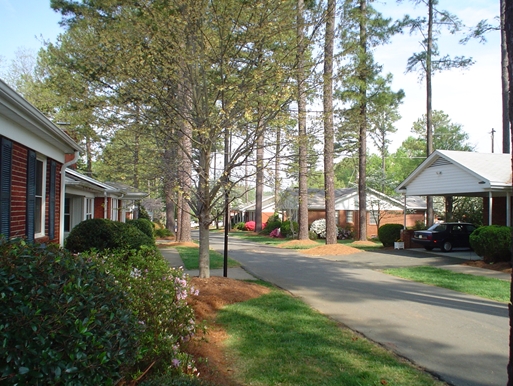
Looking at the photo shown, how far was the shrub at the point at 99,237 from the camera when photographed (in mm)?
11477

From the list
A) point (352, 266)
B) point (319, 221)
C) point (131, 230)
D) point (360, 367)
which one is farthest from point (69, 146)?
point (319, 221)

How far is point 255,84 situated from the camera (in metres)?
9.38

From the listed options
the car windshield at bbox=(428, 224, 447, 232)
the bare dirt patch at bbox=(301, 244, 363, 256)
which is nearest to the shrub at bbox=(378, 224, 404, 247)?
the car windshield at bbox=(428, 224, 447, 232)

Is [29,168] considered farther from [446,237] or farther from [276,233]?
[276,233]

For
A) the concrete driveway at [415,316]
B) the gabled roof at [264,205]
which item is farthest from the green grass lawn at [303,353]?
the gabled roof at [264,205]

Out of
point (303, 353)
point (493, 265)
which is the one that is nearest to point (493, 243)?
point (493, 265)

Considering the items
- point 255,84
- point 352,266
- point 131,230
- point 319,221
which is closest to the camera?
point 255,84

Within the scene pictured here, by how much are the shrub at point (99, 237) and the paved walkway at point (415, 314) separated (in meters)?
3.52

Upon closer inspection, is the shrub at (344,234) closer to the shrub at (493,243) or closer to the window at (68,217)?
the shrub at (493,243)

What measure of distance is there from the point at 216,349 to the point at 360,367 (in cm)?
190

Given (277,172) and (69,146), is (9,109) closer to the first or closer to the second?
(69,146)

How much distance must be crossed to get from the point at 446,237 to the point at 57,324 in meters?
20.6

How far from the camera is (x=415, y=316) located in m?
8.05

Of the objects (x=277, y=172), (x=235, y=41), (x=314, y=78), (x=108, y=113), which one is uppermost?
(x=235, y=41)
